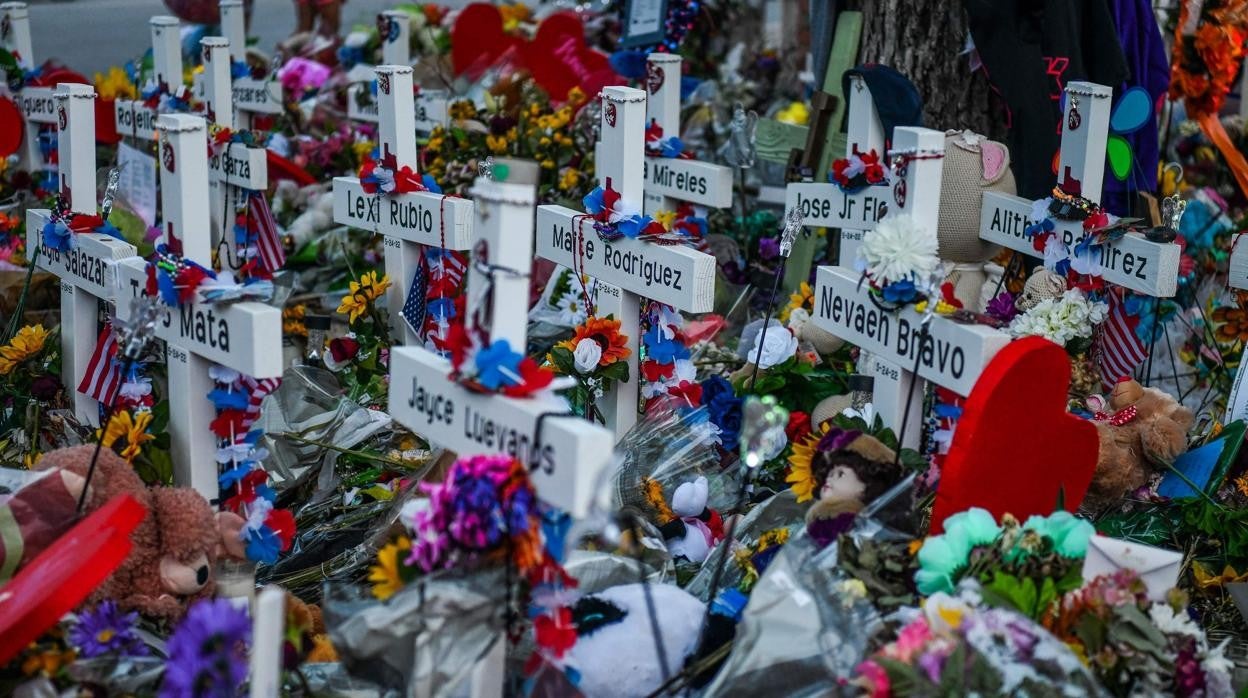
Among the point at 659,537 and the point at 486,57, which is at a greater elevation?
the point at 486,57

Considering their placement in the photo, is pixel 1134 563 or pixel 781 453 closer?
pixel 1134 563

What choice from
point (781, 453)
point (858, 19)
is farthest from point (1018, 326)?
point (858, 19)

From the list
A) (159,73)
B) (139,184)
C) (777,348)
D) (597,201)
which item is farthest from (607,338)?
(159,73)

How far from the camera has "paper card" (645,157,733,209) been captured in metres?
4.16

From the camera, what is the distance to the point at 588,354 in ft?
11.0

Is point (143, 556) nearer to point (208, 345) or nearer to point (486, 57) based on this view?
point (208, 345)

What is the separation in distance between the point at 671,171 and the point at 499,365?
88.9 inches

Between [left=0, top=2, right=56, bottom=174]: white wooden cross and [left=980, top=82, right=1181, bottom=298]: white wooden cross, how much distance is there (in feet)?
10.2

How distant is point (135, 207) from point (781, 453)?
7.31 feet

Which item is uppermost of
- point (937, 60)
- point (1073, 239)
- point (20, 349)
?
point (937, 60)

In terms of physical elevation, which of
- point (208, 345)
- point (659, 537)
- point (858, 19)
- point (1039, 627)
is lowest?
point (659, 537)

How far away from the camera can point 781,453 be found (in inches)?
134

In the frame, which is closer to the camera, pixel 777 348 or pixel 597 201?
pixel 597 201

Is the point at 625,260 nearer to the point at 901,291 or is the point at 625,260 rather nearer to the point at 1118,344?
the point at 901,291
